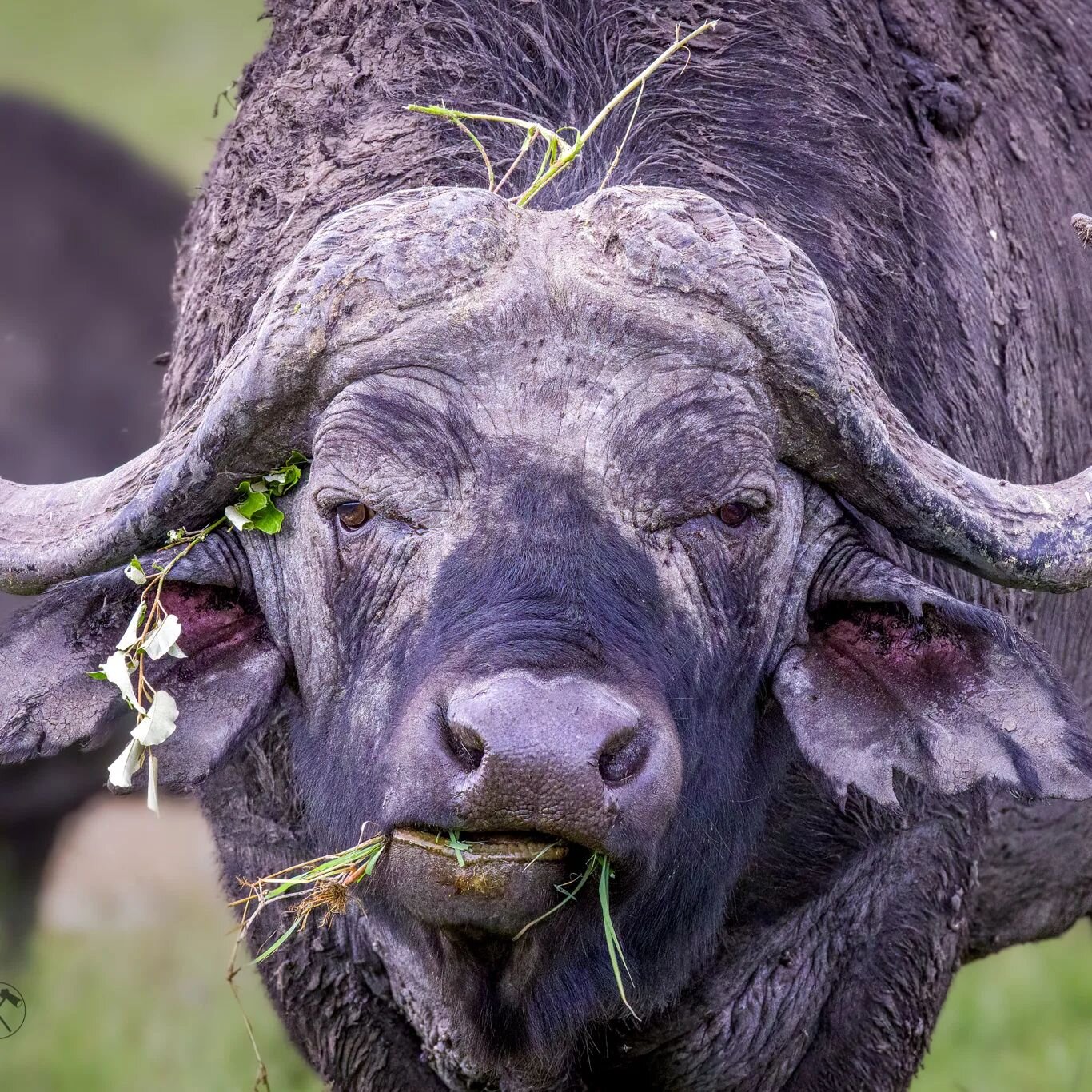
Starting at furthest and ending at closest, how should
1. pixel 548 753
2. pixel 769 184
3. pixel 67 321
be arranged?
pixel 67 321 < pixel 769 184 < pixel 548 753

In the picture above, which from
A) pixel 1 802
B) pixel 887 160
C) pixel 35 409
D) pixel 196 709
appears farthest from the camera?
pixel 35 409

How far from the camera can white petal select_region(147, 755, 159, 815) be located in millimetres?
3963

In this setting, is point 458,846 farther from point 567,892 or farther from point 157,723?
point 157,723

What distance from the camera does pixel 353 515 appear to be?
13.5ft

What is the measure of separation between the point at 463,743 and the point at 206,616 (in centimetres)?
123

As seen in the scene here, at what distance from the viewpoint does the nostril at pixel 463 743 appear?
3.43 m

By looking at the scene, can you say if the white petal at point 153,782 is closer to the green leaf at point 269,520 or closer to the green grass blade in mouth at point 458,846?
the green leaf at point 269,520

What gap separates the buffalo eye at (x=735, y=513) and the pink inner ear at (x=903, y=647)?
0.47m

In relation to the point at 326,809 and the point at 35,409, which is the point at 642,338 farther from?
the point at 35,409

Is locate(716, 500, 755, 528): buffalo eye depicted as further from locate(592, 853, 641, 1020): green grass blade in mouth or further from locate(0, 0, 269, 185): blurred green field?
locate(0, 0, 269, 185): blurred green field

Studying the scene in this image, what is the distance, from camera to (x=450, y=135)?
15.4 ft

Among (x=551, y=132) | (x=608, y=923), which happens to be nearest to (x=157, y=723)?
(x=608, y=923)

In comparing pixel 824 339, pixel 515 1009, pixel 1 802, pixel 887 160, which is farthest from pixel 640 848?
pixel 1 802

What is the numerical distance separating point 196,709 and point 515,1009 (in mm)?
1070
